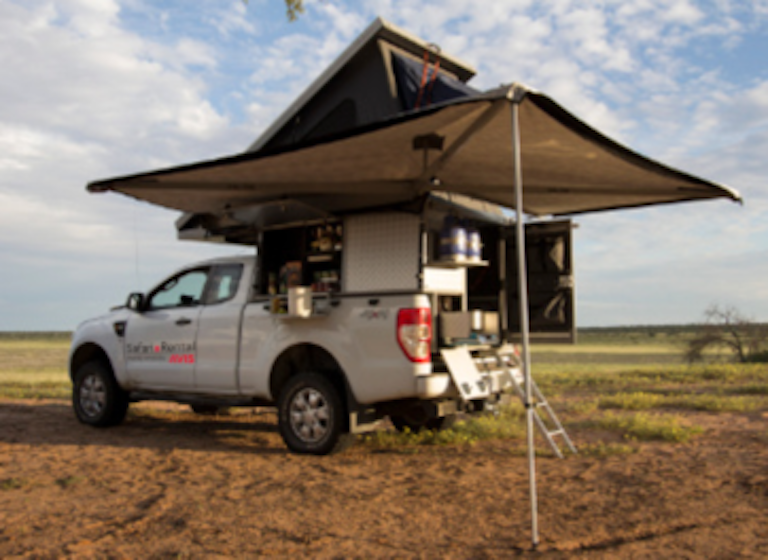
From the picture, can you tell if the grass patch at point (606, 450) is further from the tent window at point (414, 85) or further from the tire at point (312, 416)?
the tent window at point (414, 85)

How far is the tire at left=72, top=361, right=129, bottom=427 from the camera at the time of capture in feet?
28.4

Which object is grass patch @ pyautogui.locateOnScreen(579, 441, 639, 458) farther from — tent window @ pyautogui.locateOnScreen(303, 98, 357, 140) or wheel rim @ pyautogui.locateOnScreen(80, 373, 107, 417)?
wheel rim @ pyautogui.locateOnScreen(80, 373, 107, 417)

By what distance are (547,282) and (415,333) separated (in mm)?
2245

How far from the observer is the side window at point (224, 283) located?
775cm

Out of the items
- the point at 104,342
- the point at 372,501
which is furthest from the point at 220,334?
the point at 372,501

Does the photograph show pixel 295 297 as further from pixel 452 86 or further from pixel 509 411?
pixel 509 411

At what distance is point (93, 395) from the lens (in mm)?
8820

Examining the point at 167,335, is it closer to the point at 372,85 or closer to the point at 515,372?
the point at 372,85

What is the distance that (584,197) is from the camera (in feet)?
25.4

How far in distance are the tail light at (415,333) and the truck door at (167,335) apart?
289cm

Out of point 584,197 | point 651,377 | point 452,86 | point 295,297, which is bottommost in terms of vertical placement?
point 651,377

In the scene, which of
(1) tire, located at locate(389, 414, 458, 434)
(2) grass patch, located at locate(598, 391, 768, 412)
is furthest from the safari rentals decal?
(2) grass patch, located at locate(598, 391, 768, 412)

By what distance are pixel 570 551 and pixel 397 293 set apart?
2.93 metres

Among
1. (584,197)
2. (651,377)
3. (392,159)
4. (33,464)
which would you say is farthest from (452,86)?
(651,377)
